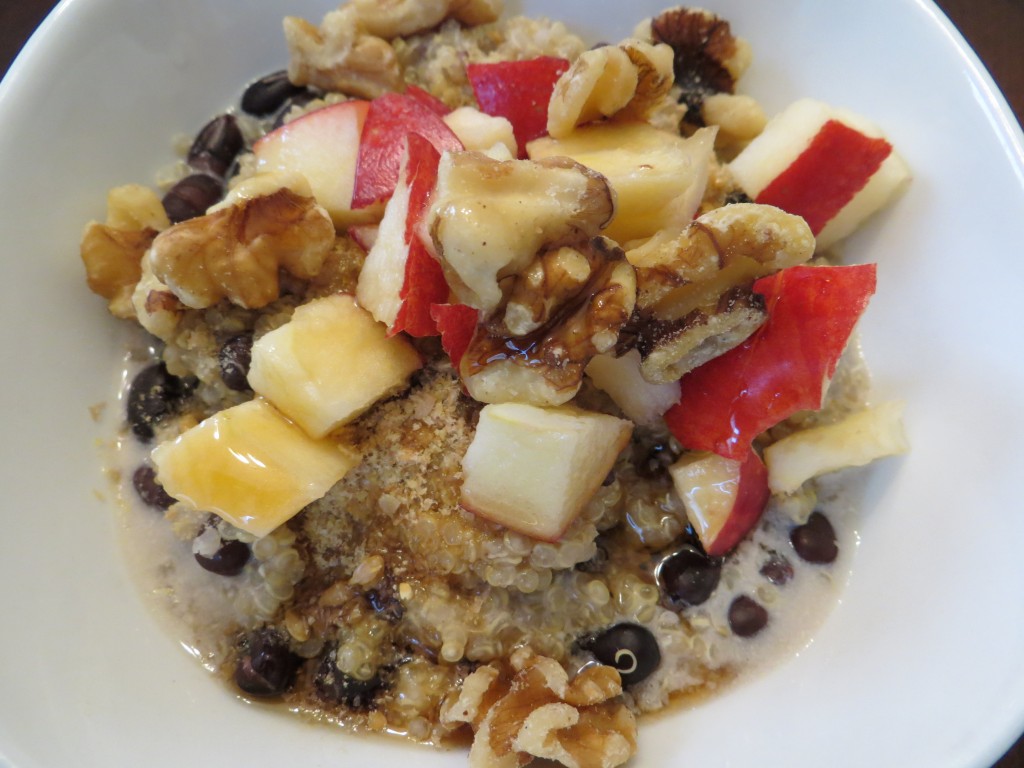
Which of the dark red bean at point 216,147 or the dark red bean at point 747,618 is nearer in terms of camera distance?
the dark red bean at point 747,618

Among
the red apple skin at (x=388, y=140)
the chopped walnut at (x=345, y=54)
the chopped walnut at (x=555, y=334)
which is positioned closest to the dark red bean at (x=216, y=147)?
the chopped walnut at (x=345, y=54)

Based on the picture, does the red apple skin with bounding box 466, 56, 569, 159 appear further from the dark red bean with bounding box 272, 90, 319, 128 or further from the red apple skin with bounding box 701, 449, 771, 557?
the red apple skin with bounding box 701, 449, 771, 557

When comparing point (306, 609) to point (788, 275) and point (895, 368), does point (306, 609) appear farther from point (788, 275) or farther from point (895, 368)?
point (895, 368)

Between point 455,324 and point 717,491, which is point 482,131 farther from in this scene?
point 717,491

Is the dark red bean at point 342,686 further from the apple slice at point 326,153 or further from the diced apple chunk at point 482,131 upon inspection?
the diced apple chunk at point 482,131

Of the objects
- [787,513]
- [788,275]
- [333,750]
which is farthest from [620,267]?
[333,750]

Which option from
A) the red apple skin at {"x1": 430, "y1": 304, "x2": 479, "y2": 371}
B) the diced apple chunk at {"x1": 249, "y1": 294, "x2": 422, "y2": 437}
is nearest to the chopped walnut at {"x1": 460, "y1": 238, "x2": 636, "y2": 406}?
the red apple skin at {"x1": 430, "y1": 304, "x2": 479, "y2": 371}
